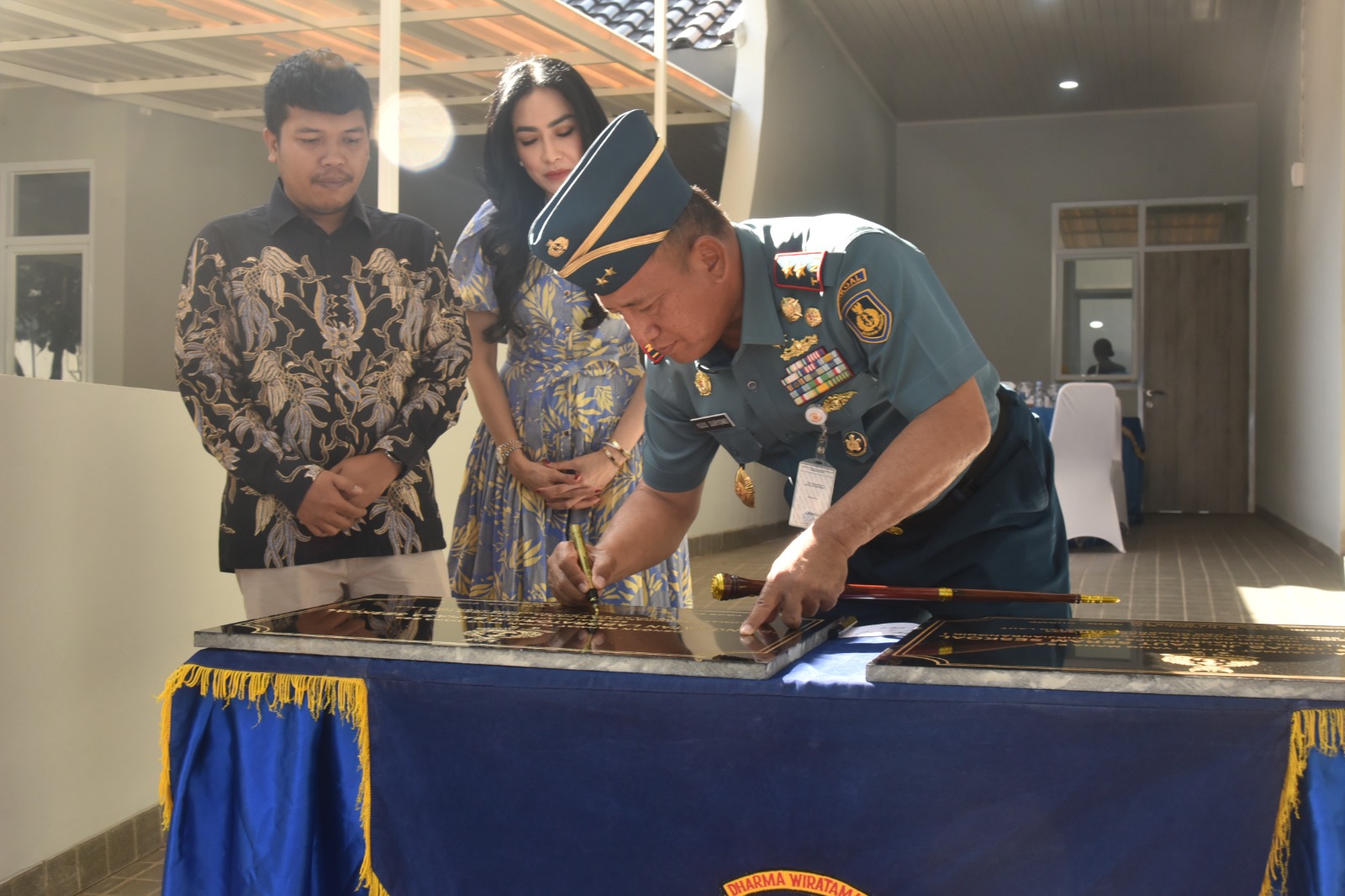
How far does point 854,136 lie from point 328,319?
932 centimetres

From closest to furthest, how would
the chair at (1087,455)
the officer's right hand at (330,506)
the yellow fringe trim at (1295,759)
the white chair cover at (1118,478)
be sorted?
the yellow fringe trim at (1295,759) → the officer's right hand at (330,506) → the chair at (1087,455) → the white chair cover at (1118,478)

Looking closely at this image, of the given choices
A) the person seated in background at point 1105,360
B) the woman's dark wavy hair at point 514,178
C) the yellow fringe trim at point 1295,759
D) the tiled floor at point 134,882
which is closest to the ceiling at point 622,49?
the woman's dark wavy hair at point 514,178

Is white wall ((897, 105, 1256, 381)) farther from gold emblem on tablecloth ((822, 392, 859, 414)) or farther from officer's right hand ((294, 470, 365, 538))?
gold emblem on tablecloth ((822, 392, 859, 414))

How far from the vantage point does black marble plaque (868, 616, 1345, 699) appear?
1128mm

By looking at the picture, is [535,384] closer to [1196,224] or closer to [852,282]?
[852,282]

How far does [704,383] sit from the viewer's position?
1739mm

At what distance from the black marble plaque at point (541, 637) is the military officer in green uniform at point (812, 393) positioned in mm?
77

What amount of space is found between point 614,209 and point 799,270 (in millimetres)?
259

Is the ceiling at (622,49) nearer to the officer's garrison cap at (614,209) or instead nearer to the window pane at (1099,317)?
the officer's garrison cap at (614,209)

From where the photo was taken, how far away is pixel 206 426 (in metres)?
2.07

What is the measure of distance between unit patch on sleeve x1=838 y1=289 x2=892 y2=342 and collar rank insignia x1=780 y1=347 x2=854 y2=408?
7cm

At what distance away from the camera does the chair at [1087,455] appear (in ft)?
24.6

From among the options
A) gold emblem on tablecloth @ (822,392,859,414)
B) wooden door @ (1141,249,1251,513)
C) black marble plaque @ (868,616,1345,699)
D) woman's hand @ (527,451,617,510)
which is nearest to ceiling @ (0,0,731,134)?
woman's hand @ (527,451,617,510)

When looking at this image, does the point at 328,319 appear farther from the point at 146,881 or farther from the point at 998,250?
the point at 998,250
